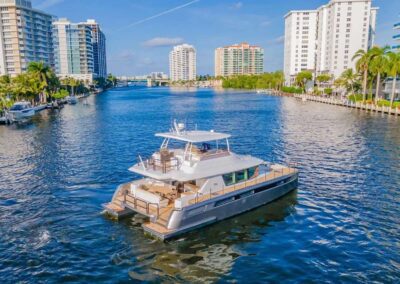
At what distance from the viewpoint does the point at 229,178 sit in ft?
67.7

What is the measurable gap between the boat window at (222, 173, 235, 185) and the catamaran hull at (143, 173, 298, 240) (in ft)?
2.95

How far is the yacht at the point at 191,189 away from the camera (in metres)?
17.8

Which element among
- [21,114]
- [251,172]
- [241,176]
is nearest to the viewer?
[241,176]

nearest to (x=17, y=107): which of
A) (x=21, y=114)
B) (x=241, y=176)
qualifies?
(x=21, y=114)

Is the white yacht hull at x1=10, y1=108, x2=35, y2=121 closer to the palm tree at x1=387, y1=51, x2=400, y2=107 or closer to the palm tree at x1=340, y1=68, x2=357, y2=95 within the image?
the palm tree at x1=387, y1=51, x2=400, y2=107

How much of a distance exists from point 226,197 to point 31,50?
184146mm

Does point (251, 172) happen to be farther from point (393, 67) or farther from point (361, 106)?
point (361, 106)

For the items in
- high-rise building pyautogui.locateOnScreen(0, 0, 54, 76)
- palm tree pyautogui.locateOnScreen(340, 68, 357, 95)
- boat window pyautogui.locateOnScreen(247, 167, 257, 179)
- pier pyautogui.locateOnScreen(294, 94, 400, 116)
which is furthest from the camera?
high-rise building pyautogui.locateOnScreen(0, 0, 54, 76)

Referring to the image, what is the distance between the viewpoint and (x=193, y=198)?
60.4ft

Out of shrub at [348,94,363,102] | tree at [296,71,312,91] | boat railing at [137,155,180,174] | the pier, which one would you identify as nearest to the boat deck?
boat railing at [137,155,180,174]

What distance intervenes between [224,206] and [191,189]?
2102mm

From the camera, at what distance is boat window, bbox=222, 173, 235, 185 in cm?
2042

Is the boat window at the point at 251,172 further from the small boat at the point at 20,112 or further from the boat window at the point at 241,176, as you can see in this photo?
the small boat at the point at 20,112

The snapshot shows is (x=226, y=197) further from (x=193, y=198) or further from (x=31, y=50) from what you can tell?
(x=31, y=50)
